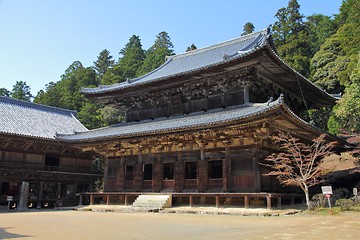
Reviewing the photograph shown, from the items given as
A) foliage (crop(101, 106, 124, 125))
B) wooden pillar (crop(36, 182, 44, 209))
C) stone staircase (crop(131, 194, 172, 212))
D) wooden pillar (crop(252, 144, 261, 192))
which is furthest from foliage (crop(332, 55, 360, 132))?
foliage (crop(101, 106, 124, 125))

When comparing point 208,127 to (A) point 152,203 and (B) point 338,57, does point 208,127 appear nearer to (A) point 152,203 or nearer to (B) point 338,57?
(A) point 152,203

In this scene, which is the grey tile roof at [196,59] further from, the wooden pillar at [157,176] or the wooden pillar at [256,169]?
the wooden pillar at [256,169]

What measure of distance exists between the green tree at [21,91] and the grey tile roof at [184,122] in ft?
204

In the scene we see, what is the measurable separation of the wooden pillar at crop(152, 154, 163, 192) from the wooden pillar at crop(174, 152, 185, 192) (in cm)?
130

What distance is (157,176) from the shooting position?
74.3ft

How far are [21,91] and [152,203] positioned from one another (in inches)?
2924

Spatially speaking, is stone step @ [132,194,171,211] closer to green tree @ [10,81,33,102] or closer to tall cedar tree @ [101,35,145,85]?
tall cedar tree @ [101,35,145,85]

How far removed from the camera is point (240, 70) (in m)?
20.5

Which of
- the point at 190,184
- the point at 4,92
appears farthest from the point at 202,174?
the point at 4,92

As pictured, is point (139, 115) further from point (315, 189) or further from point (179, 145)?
point (315, 189)

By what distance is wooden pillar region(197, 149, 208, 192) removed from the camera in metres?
20.4

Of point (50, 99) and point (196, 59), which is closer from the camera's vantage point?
point (196, 59)

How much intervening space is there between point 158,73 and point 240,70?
1030 cm

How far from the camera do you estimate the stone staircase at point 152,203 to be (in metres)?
19.8
